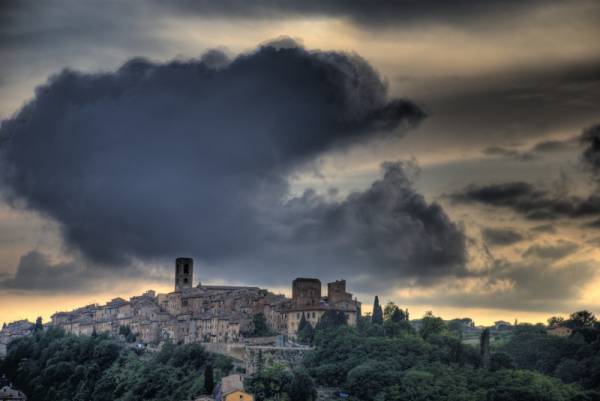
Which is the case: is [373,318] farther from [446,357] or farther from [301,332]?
[446,357]

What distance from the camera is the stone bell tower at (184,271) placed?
387 ft

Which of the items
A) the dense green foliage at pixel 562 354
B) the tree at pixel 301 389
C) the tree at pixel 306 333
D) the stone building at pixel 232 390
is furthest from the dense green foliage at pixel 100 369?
the dense green foliage at pixel 562 354

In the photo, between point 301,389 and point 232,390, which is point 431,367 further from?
point 232,390

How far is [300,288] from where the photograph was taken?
102688mm

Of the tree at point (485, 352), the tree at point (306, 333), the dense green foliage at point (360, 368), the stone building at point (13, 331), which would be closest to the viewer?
the dense green foliage at point (360, 368)

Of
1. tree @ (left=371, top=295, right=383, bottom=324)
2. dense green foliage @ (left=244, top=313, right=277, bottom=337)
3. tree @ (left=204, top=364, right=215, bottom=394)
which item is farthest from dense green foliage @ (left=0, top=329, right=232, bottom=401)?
tree @ (left=371, top=295, right=383, bottom=324)

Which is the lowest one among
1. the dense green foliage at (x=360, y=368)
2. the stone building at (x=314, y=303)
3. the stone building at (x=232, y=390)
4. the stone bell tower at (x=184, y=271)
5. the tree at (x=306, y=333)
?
the stone building at (x=232, y=390)

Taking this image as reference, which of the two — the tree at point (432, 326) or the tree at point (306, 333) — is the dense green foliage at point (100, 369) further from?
the tree at point (432, 326)

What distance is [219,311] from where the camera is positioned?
10225 centimetres

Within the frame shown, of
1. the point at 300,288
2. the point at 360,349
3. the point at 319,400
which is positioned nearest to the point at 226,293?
the point at 300,288

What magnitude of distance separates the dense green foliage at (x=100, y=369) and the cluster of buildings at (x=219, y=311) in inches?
134

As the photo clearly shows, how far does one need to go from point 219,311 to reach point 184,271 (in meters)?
17.0

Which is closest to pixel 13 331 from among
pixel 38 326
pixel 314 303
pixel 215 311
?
pixel 38 326

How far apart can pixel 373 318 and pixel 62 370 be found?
85.9 ft
